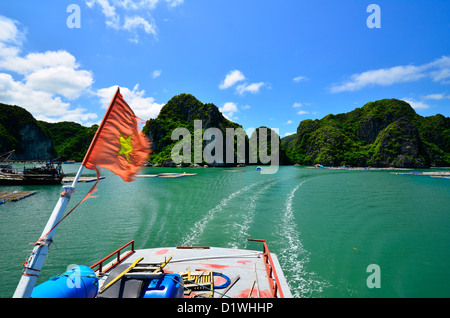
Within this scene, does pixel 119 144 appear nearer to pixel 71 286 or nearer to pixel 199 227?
pixel 71 286

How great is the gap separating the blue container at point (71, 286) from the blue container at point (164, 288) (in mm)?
1534

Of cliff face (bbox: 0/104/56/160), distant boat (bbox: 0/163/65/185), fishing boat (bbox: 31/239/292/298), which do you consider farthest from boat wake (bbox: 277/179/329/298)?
cliff face (bbox: 0/104/56/160)

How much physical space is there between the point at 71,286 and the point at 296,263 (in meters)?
12.1

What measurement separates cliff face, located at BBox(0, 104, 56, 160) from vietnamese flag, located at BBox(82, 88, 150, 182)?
196 meters

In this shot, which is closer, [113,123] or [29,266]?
[29,266]

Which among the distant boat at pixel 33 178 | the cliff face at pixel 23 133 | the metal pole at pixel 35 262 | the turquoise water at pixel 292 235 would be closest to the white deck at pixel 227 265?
the turquoise water at pixel 292 235

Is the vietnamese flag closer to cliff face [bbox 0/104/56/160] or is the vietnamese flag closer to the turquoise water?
the turquoise water

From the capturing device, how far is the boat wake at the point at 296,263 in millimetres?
10234

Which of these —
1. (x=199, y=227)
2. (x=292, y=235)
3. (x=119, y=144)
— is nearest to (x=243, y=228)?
(x=199, y=227)

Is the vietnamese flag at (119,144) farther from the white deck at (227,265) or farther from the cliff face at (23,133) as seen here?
the cliff face at (23,133)

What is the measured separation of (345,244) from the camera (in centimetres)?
1567
